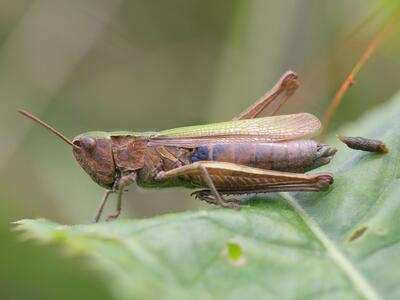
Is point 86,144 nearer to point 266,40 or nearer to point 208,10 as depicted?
point 266,40

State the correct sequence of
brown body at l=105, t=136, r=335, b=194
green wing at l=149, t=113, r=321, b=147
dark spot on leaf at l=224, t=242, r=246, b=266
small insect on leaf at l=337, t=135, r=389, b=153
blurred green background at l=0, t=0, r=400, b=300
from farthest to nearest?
blurred green background at l=0, t=0, r=400, b=300 → green wing at l=149, t=113, r=321, b=147 → brown body at l=105, t=136, r=335, b=194 → small insect on leaf at l=337, t=135, r=389, b=153 → dark spot on leaf at l=224, t=242, r=246, b=266

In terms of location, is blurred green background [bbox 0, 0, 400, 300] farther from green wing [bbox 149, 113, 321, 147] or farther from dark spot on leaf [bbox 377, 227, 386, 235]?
dark spot on leaf [bbox 377, 227, 386, 235]

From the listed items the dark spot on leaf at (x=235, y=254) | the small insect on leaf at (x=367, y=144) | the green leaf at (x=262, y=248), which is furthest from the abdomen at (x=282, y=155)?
the dark spot on leaf at (x=235, y=254)

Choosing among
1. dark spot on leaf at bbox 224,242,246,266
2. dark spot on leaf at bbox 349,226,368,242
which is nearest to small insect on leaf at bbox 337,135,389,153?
dark spot on leaf at bbox 349,226,368,242

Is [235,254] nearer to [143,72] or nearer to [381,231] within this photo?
[381,231]

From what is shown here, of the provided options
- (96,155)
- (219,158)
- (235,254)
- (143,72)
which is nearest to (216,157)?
(219,158)
